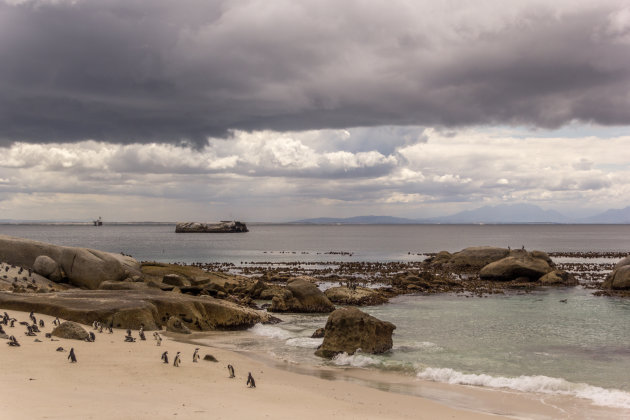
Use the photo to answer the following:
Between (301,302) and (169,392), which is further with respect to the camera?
(301,302)

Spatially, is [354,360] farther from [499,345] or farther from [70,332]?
[70,332]

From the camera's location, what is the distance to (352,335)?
20.5 meters

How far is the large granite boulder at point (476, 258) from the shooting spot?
61219 millimetres

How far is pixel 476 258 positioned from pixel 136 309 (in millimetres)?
48855

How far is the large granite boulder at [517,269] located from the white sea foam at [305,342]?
32031mm

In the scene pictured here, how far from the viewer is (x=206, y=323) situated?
25.0 meters

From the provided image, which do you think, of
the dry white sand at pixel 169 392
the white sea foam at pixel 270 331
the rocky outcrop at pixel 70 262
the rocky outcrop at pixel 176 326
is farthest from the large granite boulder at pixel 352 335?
the rocky outcrop at pixel 70 262

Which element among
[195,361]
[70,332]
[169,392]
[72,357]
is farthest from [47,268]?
[169,392]

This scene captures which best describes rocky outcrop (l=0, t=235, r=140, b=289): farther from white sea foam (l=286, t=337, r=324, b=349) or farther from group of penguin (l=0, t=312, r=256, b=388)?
white sea foam (l=286, t=337, r=324, b=349)

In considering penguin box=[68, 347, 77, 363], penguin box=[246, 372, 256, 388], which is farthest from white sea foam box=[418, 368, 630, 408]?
penguin box=[68, 347, 77, 363]

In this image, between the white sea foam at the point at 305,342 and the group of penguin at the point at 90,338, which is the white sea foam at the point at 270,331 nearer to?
the white sea foam at the point at 305,342

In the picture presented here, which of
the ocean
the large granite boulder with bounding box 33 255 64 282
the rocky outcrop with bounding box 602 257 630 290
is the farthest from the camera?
the rocky outcrop with bounding box 602 257 630 290

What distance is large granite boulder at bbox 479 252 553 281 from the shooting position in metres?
48.7

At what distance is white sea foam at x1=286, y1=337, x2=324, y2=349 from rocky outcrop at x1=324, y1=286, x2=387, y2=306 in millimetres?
11636
